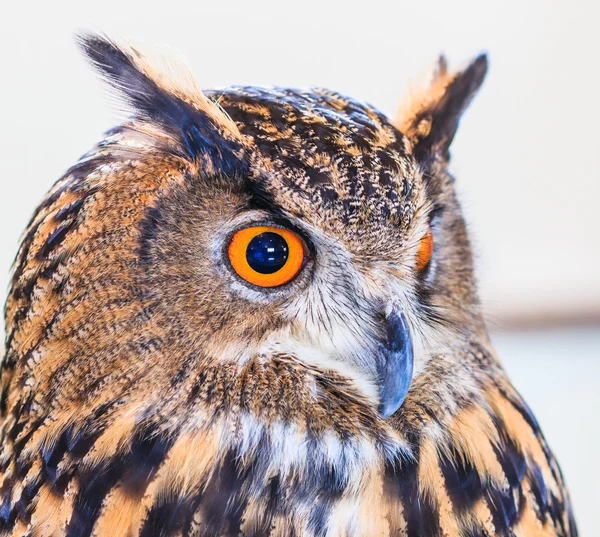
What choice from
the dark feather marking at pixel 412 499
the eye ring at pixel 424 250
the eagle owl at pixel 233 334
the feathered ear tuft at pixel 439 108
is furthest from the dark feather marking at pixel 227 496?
the feathered ear tuft at pixel 439 108

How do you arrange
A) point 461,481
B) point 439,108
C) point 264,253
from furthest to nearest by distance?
point 439,108, point 461,481, point 264,253

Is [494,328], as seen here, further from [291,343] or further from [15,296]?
Result: [15,296]

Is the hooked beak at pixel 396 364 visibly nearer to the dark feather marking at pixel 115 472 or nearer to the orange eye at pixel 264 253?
the orange eye at pixel 264 253

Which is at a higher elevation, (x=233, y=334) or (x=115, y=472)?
(x=233, y=334)

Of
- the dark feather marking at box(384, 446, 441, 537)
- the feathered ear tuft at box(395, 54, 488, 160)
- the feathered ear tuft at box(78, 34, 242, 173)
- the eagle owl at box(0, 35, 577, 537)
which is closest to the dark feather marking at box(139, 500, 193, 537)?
the eagle owl at box(0, 35, 577, 537)

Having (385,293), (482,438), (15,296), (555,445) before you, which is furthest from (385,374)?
(555,445)

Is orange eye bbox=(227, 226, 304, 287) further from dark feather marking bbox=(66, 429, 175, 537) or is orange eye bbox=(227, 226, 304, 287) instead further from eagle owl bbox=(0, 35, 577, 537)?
dark feather marking bbox=(66, 429, 175, 537)

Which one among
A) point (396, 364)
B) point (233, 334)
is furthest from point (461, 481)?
point (233, 334)

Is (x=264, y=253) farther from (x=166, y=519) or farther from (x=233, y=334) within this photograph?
(x=166, y=519)
